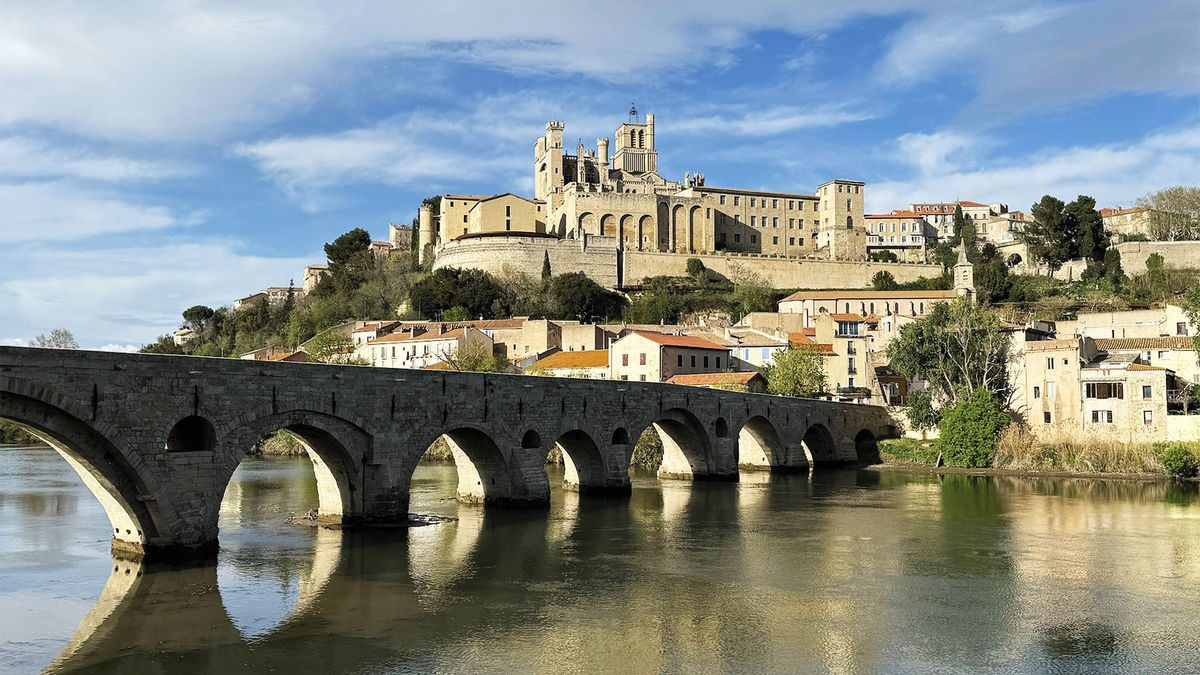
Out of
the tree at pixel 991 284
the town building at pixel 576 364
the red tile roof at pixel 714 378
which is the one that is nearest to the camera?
the red tile roof at pixel 714 378

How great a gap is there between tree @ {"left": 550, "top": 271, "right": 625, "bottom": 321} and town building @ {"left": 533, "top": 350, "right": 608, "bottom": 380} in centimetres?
1598

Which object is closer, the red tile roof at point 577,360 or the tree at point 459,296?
the red tile roof at point 577,360

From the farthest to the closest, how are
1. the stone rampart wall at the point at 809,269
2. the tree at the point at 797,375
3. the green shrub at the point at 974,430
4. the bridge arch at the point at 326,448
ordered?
the stone rampart wall at the point at 809,269 → the tree at the point at 797,375 → the green shrub at the point at 974,430 → the bridge arch at the point at 326,448

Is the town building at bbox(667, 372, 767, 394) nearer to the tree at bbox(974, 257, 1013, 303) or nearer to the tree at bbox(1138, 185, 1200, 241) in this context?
the tree at bbox(974, 257, 1013, 303)

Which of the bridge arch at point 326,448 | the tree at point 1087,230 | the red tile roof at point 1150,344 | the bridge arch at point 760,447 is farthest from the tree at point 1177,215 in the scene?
the bridge arch at point 326,448

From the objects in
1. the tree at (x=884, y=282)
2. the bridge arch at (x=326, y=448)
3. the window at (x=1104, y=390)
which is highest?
the tree at (x=884, y=282)

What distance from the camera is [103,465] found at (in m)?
18.9

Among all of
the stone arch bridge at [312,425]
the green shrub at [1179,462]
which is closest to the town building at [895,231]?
the green shrub at [1179,462]

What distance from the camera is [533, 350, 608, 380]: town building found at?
60531 mm

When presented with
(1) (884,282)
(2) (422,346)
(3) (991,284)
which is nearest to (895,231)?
(1) (884,282)

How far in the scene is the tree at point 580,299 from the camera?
80.8 m

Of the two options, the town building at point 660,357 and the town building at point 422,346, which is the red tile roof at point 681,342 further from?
the town building at point 422,346

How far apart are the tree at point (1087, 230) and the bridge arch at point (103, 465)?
279 ft

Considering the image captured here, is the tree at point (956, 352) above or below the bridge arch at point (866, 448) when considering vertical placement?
above
